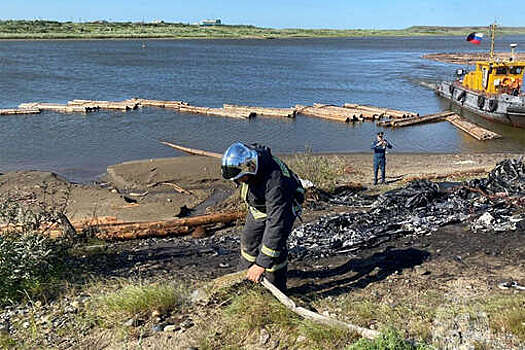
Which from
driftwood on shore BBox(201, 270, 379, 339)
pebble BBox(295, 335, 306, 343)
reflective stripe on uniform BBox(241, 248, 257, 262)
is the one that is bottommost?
pebble BBox(295, 335, 306, 343)

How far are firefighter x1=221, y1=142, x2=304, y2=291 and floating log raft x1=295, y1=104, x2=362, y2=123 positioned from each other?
2081 centimetres

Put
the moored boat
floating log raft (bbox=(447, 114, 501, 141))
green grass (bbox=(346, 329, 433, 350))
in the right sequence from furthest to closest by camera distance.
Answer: the moored boat, floating log raft (bbox=(447, 114, 501, 141)), green grass (bbox=(346, 329, 433, 350))

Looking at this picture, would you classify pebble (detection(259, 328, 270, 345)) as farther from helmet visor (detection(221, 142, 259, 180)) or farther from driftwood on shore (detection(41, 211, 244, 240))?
driftwood on shore (detection(41, 211, 244, 240))

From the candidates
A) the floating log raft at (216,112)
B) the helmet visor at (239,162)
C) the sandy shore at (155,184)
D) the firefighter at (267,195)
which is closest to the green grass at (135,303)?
the firefighter at (267,195)

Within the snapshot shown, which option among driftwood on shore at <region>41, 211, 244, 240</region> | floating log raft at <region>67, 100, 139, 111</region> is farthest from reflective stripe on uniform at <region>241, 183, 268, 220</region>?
floating log raft at <region>67, 100, 139, 111</region>

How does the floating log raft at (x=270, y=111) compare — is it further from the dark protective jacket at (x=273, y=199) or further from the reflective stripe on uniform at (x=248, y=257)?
the dark protective jacket at (x=273, y=199)

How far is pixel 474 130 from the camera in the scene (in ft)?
74.6

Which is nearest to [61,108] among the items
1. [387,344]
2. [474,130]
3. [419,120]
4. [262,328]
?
[419,120]

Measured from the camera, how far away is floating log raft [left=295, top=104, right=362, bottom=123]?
25.0 meters

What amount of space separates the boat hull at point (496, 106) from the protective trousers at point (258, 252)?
21430 mm

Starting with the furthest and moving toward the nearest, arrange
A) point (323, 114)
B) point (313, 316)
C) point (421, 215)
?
point (323, 114)
point (421, 215)
point (313, 316)

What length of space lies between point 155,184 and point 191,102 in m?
17.5

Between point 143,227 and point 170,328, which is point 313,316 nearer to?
point 170,328

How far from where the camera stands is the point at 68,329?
4.46 meters
